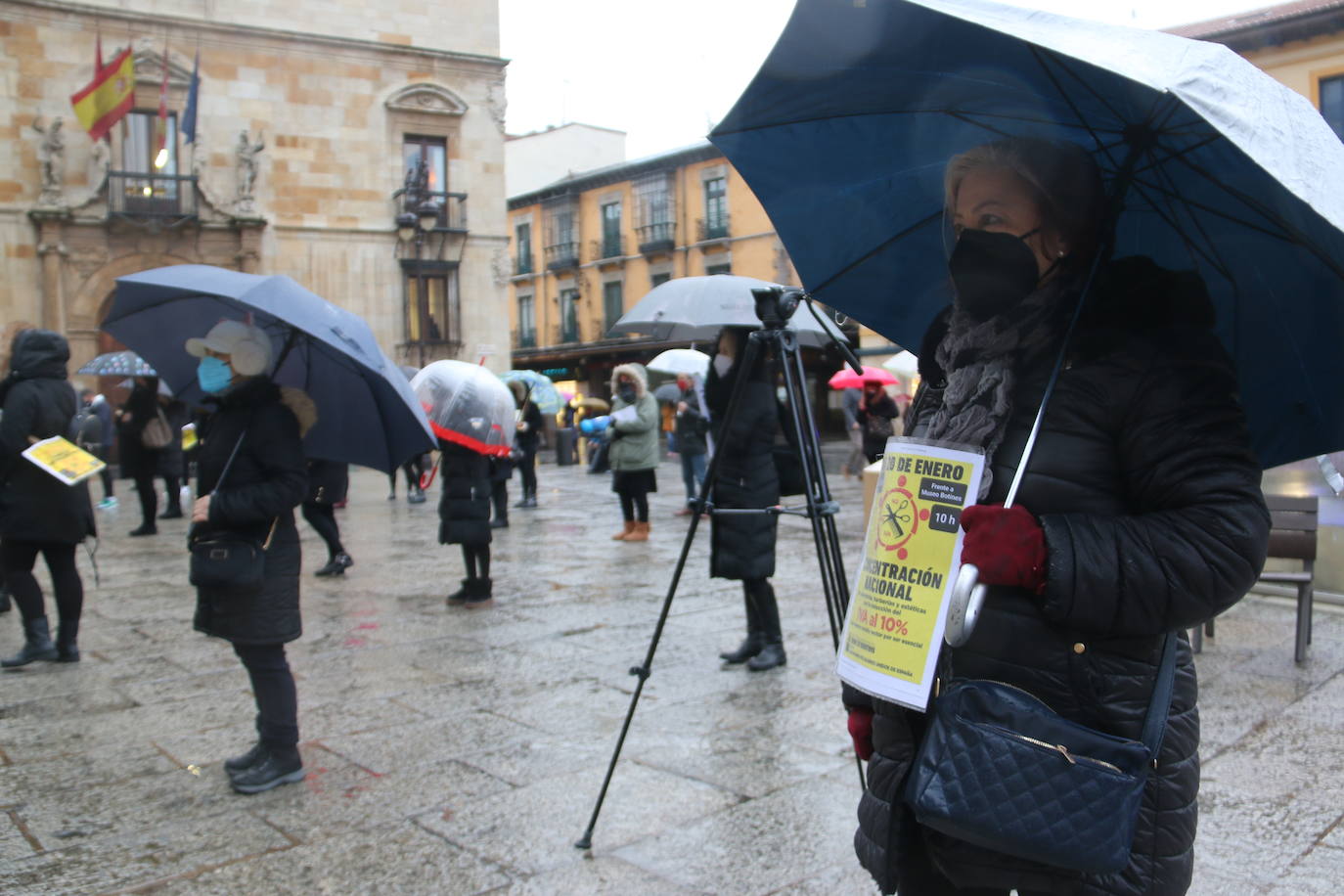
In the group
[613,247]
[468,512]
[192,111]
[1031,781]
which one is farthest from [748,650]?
[613,247]

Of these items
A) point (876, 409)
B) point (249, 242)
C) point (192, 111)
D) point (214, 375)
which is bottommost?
point (876, 409)

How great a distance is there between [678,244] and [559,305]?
301 inches

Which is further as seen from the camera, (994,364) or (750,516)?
(750,516)

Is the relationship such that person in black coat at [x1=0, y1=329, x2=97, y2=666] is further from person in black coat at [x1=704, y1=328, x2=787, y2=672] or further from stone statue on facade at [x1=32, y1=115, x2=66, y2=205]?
stone statue on facade at [x1=32, y1=115, x2=66, y2=205]

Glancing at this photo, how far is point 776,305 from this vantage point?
3.80m

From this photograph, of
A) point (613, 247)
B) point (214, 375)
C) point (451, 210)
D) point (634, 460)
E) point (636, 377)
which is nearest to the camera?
point (214, 375)

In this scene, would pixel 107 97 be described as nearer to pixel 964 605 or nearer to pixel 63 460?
pixel 63 460

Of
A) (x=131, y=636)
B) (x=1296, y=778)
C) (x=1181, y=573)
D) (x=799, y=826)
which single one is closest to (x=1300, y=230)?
(x=1181, y=573)

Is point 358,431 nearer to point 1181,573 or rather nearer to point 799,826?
point 799,826

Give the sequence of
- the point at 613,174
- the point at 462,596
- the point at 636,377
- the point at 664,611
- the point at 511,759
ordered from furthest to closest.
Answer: the point at 613,174
the point at 636,377
the point at 462,596
the point at 511,759
the point at 664,611

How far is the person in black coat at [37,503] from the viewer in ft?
18.5

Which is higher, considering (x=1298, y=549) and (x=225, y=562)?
(x=225, y=562)

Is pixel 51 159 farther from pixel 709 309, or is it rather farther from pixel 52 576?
pixel 709 309

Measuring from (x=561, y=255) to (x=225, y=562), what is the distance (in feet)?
136
